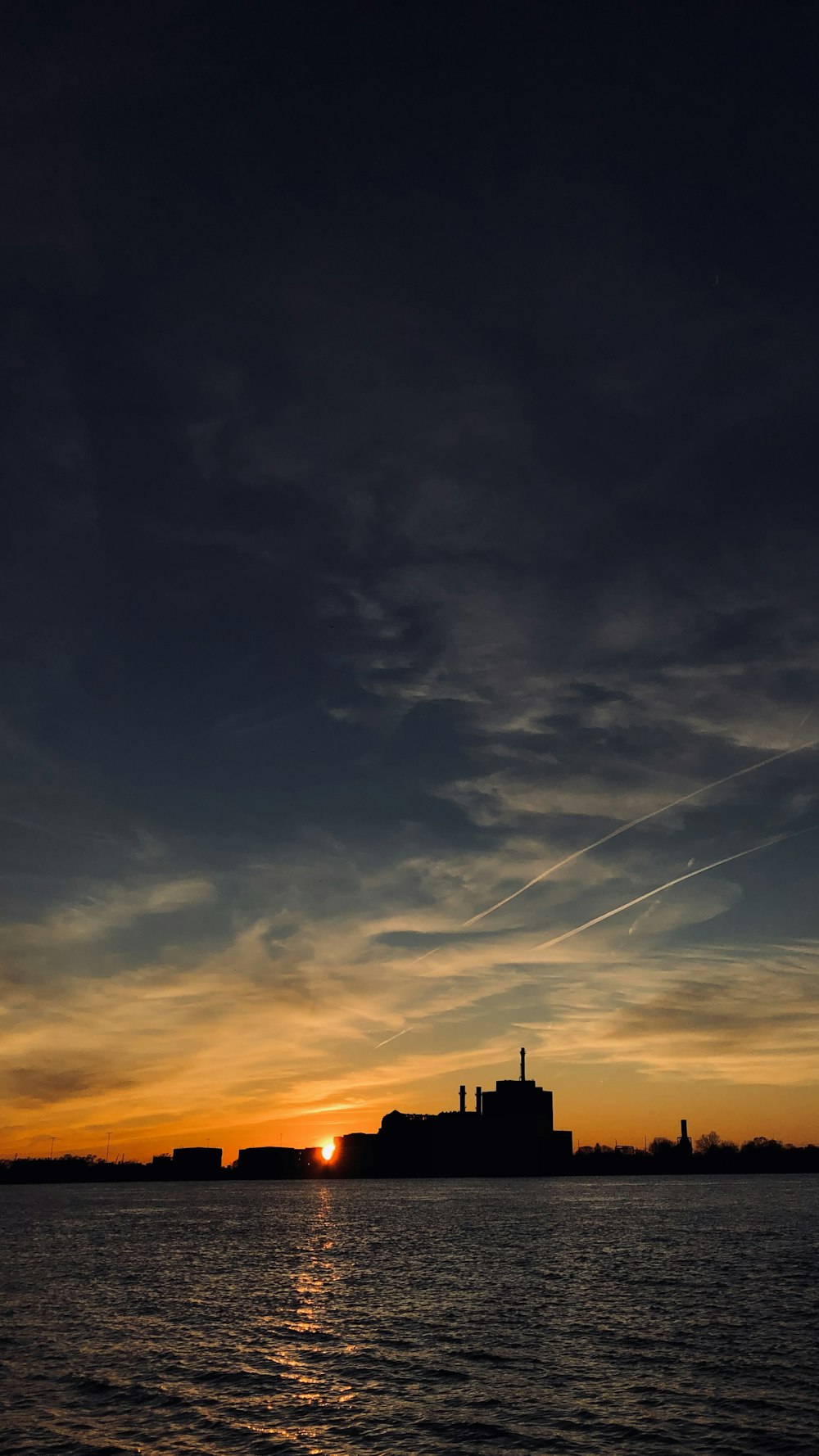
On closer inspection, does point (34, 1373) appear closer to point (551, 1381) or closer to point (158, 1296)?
point (551, 1381)

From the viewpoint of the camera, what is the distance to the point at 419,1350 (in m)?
44.7

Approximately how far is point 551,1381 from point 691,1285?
106 feet

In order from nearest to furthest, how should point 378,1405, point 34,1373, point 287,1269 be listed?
point 378,1405
point 34,1373
point 287,1269

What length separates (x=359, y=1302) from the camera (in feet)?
201

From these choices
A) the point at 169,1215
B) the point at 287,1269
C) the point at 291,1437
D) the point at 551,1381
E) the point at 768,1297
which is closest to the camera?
the point at 291,1437

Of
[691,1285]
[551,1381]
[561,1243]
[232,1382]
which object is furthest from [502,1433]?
[561,1243]

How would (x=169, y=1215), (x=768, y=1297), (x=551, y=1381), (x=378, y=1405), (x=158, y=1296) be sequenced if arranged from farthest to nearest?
(x=169, y=1215) → (x=158, y=1296) → (x=768, y=1297) → (x=551, y=1381) → (x=378, y=1405)

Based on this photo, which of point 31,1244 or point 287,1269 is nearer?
point 287,1269

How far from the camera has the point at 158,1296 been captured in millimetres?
65188

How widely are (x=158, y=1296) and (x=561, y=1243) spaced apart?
46.8 m

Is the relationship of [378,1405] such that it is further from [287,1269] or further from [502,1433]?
[287,1269]

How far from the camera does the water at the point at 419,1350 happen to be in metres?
31.5

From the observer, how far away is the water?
31.5m

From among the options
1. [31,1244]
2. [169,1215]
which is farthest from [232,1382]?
[169,1215]
